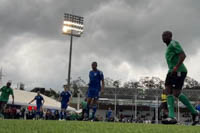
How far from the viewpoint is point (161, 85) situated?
8862cm

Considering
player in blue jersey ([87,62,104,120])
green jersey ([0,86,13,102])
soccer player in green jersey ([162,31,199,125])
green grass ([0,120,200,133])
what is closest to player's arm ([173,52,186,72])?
soccer player in green jersey ([162,31,199,125])

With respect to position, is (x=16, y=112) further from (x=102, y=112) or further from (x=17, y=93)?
(x=102, y=112)

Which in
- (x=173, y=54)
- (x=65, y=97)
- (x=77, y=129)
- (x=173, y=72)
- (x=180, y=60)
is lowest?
(x=77, y=129)

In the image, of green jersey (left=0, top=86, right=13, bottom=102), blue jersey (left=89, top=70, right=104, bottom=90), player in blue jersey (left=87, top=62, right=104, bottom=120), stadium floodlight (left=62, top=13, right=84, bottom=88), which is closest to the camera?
player in blue jersey (left=87, top=62, right=104, bottom=120)

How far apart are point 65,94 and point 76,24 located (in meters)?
27.5

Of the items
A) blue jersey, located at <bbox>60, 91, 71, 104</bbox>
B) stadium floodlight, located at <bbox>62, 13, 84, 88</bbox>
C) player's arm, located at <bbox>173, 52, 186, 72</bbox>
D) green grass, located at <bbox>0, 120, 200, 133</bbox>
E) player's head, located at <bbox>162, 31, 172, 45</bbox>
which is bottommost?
green grass, located at <bbox>0, 120, 200, 133</bbox>

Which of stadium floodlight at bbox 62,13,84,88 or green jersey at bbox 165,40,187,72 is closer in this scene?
green jersey at bbox 165,40,187,72

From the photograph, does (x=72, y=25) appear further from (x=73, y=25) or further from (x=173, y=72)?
(x=173, y=72)

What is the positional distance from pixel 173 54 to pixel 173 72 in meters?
0.48

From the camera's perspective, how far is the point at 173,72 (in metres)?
5.57

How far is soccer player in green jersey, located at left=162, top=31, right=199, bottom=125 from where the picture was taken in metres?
5.60

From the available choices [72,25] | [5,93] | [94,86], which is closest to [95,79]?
[94,86]

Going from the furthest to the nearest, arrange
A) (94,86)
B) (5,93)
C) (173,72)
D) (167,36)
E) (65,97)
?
(65,97)
(5,93)
(94,86)
(167,36)
(173,72)

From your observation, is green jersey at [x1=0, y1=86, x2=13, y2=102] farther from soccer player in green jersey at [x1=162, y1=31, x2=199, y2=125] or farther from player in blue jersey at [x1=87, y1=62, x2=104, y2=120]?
soccer player in green jersey at [x1=162, y1=31, x2=199, y2=125]
